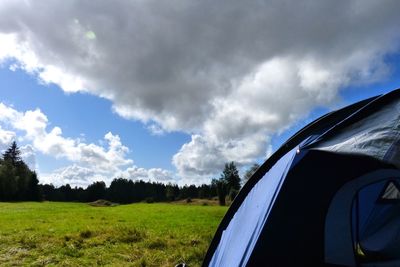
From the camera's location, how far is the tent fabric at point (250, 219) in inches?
153

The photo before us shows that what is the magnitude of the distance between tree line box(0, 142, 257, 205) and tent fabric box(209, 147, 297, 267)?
55331mm

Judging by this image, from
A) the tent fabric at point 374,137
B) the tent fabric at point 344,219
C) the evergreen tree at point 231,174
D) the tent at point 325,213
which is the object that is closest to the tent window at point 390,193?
the tent at point 325,213

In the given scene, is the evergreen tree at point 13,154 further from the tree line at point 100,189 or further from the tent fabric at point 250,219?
the tent fabric at point 250,219

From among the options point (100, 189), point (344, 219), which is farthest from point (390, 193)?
point (100, 189)

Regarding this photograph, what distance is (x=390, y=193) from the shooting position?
4148 mm

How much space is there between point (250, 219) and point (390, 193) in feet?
4.87

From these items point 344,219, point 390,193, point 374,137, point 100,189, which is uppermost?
point 100,189

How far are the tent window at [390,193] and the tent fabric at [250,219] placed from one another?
107 centimetres

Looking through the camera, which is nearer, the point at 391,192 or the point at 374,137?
the point at 374,137

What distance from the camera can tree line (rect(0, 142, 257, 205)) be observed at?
6675cm

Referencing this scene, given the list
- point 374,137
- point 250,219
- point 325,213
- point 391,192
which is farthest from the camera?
point 250,219

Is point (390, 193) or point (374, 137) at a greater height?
point (374, 137)

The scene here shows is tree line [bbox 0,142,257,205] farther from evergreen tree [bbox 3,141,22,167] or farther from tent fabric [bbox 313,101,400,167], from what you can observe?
tent fabric [bbox 313,101,400,167]

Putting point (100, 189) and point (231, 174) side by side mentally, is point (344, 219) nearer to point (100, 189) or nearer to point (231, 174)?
A: point (231, 174)
